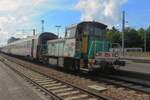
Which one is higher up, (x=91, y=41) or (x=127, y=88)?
(x=91, y=41)

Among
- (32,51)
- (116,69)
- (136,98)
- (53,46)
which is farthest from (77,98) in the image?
(32,51)

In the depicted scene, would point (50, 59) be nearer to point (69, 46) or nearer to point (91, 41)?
point (69, 46)

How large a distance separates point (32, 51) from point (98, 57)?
1882 centimetres

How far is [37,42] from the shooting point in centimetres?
3341

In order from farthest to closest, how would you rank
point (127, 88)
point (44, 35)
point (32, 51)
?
point (32, 51) < point (44, 35) < point (127, 88)

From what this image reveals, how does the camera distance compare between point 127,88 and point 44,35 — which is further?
point 44,35

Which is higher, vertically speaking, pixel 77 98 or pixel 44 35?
pixel 44 35

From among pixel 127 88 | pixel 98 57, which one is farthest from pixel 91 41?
pixel 127 88

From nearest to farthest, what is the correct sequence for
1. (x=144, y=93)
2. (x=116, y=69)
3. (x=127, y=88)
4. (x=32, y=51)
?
1. (x=144, y=93)
2. (x=127, y=88)
3. (x=116, y=69)
4. (x=32, y=51)

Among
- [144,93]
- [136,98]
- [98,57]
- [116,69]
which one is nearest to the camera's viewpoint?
[136,98]

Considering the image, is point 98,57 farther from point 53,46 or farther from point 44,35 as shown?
point 44,35

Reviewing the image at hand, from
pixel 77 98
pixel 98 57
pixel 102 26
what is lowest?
pixel 77 98

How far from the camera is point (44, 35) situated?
33.0 metres

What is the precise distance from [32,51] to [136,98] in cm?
2595
